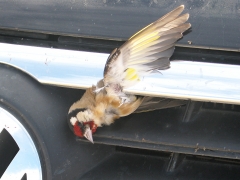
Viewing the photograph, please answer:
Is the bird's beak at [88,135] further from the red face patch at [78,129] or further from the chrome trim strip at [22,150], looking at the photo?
the chrome trim strip at [22,150]

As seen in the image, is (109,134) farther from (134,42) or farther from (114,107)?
(134,42)

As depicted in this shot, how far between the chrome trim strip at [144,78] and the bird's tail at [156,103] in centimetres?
16

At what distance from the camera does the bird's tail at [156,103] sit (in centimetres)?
203

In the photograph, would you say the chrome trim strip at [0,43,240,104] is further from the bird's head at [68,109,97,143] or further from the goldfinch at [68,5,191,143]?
the bird's head at [68,109,97,143]

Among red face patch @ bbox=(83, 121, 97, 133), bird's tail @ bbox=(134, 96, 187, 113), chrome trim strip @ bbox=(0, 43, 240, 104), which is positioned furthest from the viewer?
red face patch @ bbox=(83, 121, 97, 133)

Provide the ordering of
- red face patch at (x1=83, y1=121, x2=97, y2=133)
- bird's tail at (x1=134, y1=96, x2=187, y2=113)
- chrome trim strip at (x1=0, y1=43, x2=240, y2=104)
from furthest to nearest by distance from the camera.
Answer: red face patch at (x1=83, y1=121, x2=97, y2=133) < bird's tail at (x1=134, y1=96, x2=187, y2=113) < chrome trim strip at (x1=0, y1=43, x2=240, y2=104)

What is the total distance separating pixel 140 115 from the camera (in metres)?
2.13

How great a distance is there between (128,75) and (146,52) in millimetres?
125

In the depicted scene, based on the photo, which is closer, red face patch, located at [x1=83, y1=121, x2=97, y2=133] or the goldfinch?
the goldfinch

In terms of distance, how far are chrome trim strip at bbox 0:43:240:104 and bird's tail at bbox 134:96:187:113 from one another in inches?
6.4

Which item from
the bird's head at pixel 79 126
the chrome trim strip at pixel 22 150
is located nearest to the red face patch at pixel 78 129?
the bird's head at pixel 79 126

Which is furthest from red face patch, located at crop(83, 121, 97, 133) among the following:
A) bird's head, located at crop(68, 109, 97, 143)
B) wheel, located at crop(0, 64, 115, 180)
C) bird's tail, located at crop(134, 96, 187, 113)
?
bird's tail, located at crop(134, 96, 187, 113)

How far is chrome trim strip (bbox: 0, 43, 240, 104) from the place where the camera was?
1.84 metres

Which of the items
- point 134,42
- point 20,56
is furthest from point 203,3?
point 20,56
